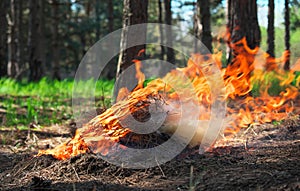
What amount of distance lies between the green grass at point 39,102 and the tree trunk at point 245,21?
261 centimetres

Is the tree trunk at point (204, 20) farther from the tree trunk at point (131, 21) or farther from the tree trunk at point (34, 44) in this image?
the tree trunk at point (34, 44)

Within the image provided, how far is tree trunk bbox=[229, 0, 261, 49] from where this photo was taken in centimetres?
730

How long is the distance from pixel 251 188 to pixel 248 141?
1.71m

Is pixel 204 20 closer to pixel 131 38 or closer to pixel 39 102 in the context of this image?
pixel 39 102

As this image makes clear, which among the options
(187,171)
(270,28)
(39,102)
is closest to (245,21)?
(39,102)

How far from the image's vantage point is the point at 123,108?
360cm

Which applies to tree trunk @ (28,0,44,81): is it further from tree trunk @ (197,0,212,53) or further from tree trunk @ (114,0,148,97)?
tree trunk @ (114,0,148,97)

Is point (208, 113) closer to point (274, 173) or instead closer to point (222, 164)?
point (222, 164)

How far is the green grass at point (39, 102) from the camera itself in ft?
21.7

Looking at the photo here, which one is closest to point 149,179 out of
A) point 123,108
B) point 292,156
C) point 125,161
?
point 125,161

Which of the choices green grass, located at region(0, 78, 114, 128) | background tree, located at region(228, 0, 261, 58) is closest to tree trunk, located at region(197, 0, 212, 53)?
green grass, located at region(0, 78, 114, 128)

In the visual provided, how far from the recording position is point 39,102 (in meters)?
7.70

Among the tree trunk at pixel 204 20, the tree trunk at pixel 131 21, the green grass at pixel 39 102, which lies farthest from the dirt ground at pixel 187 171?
the tree trunk at pixel 204 20

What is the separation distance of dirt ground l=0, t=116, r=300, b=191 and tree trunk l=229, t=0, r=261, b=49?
350 cm
